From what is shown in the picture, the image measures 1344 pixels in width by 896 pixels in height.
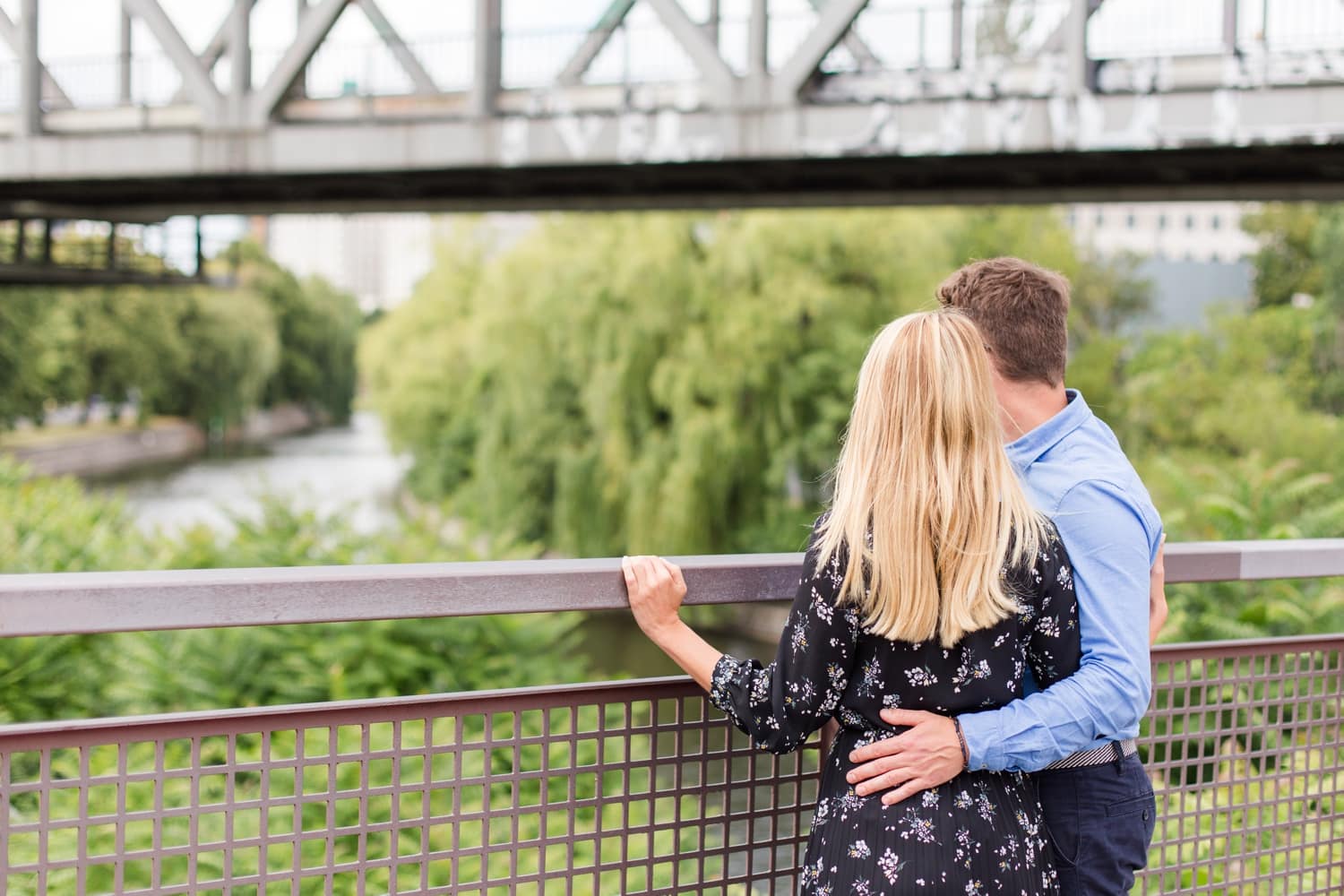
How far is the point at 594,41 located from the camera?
55.1ft

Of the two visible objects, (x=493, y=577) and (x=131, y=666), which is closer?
(x=493, y=577)

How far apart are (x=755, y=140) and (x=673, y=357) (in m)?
7.67

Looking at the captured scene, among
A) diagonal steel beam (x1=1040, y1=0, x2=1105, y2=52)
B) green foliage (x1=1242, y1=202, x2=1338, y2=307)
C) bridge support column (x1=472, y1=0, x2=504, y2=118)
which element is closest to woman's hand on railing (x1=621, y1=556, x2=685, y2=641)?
diagonal steel beam (x1=1040, y1=0, x2=1105, y2=52)

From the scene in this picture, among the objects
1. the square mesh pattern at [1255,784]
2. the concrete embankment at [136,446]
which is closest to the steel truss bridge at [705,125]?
the square mesh pattern at [1255,784]

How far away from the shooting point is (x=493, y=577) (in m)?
1.95

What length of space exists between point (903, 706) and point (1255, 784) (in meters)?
1.44

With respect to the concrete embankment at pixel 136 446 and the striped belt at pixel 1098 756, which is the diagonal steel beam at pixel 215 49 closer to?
the striped belt at pixel 1098 756

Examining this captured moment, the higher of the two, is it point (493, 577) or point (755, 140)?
point (755, 140)

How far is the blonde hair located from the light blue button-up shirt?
17 cm

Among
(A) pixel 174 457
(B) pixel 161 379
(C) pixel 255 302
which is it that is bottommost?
(A) pixel 174 457

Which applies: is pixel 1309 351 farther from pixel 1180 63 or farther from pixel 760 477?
pixel 1180 63

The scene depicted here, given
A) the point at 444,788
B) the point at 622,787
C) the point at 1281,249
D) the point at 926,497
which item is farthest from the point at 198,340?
the point at 926,497

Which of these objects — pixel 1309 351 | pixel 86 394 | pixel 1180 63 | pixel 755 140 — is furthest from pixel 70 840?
pixel 86 394

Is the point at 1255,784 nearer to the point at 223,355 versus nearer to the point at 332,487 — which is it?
the point at 332,487
